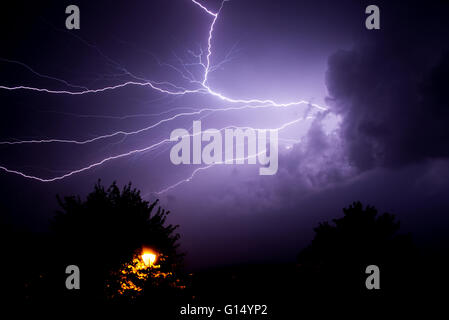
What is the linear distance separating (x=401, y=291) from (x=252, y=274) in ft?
20.0

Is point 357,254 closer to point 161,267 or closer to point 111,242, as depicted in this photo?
point 161,267

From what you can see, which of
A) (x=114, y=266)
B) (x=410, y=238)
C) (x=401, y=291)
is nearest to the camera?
(x=114, y=266)

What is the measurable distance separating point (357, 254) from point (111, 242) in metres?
7.92

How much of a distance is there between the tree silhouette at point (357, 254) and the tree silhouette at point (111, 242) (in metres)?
5.00

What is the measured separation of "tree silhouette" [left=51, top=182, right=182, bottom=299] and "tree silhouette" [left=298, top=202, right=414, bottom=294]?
5.00m

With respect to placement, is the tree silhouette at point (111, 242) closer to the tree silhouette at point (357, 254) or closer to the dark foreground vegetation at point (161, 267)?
the dark foreground vegetation at point (161, 267)

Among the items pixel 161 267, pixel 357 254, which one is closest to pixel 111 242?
pixel 161 267

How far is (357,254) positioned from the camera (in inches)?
339
